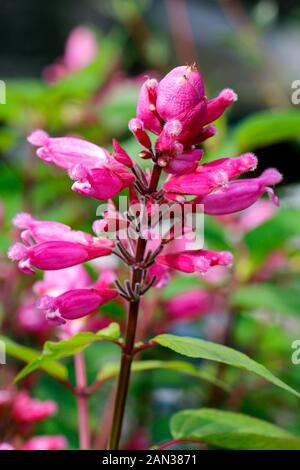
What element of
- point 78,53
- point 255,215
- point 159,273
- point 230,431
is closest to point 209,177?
point 159,273

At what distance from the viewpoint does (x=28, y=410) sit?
49.3 inches

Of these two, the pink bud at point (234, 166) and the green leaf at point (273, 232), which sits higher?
the green leaf at point (273, 232)

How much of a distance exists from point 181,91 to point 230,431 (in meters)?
0.44

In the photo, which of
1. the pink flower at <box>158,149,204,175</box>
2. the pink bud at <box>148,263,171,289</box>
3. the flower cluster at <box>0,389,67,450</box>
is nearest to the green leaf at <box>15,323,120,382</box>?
the pink bud at <box>148,263,171,289</box>

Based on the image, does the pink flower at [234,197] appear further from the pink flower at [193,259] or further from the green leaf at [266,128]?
the green leaf at [266,128]

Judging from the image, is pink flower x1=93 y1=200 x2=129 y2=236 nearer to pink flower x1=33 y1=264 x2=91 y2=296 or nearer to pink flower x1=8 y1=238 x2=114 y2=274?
pink flower x1=8 y1=238 x2=114 y2=274

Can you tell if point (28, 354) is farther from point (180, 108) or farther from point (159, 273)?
point (180, 108)

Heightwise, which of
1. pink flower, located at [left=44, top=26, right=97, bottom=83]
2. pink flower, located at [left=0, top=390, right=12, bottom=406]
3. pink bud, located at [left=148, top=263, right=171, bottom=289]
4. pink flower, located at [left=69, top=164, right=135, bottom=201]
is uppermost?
pink flower, located at [left=44, top=26, right=97, bottom=83]

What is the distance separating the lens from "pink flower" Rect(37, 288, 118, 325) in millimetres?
856

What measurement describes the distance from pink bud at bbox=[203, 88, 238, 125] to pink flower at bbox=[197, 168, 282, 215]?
90 millimetres

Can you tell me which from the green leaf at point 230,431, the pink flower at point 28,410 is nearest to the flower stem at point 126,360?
the green leaf at point 230,431

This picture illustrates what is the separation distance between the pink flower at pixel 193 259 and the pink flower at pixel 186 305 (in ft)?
2.21

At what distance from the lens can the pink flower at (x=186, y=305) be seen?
1569 mm
